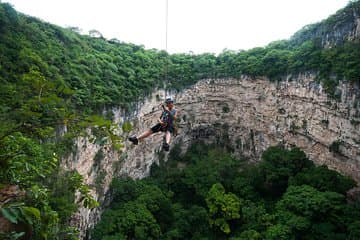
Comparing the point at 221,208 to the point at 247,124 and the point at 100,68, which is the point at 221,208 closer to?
the point at 247,124

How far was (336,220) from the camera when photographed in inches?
564

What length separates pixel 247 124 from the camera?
25031 millimetres

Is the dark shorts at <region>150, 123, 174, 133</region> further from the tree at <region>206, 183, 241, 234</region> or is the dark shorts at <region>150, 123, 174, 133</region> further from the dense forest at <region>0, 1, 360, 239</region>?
the tree at <region>206, 183, 241, 234</region>

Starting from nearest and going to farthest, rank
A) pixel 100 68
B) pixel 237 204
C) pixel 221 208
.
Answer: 1. pixel 221 208
2. pixel 237 204
3. pixel 100 68

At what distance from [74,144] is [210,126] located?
49.1ft

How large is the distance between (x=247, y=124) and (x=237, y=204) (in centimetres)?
872

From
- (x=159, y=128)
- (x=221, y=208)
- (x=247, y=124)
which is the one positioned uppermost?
(x=159, y=128)

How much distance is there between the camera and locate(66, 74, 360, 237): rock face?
16906 mm

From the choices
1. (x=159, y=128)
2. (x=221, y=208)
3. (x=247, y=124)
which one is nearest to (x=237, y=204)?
(x=221, y=208)

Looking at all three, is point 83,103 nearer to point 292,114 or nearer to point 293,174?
point 293,174

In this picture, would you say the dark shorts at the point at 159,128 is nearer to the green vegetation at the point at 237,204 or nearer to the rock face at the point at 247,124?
the rock face at the point at 247,124

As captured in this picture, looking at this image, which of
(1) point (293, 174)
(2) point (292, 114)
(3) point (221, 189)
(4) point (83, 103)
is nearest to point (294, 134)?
(2) point (292, 114)

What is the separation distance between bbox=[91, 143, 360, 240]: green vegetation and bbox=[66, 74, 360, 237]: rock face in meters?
1.14

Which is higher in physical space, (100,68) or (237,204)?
(100,68)
